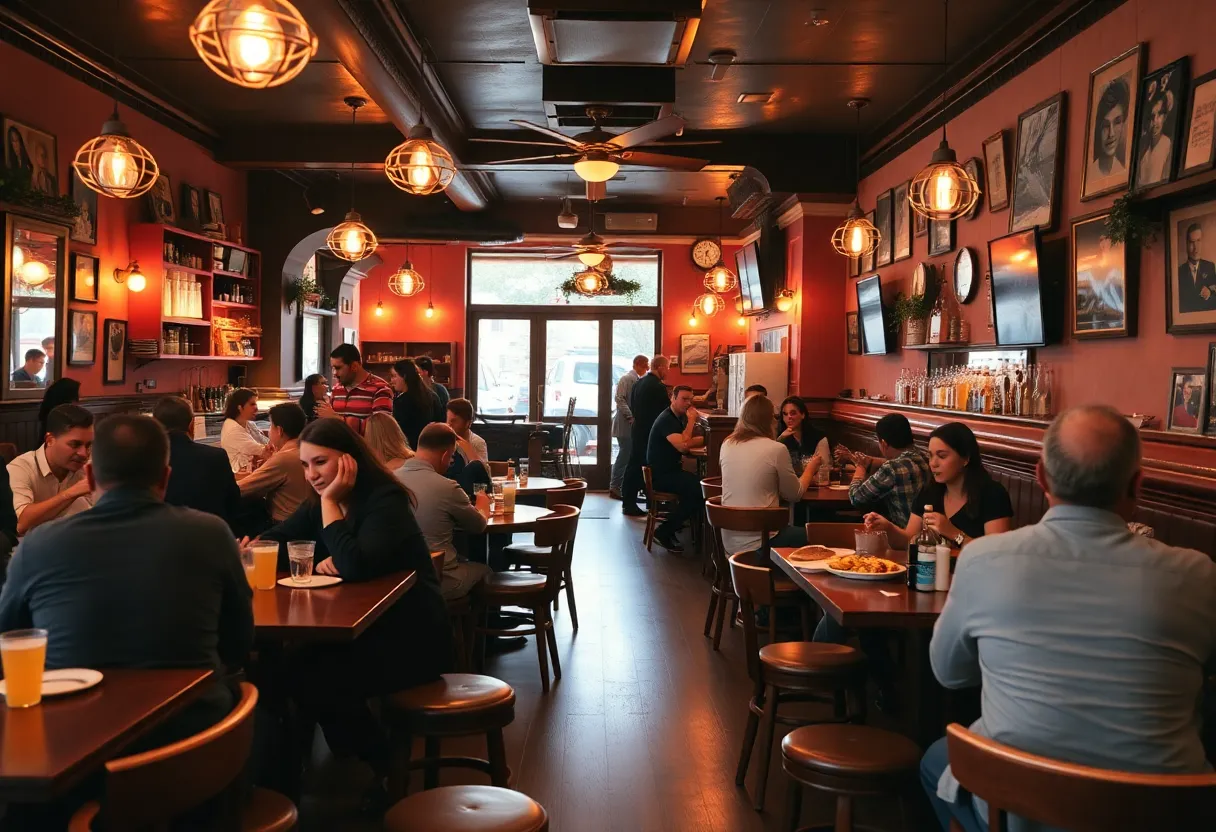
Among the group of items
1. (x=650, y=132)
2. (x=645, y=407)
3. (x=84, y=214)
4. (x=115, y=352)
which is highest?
(x=650, y=132)

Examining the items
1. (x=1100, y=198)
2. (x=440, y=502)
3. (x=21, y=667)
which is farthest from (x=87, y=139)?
(x=1100, y=198)

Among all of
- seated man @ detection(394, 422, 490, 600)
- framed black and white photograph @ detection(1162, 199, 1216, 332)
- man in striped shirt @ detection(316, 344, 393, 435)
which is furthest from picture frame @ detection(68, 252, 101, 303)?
framed black and white photograph @ detection(1162, 199, 1216, 332)

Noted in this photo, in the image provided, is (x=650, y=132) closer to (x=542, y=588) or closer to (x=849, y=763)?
(x=542, y=588)

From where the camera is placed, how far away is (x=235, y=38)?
10.9 feet

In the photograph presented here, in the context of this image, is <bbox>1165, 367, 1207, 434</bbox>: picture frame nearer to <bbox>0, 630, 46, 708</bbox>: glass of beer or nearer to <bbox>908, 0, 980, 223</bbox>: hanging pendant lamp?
<bbox>908, 0, 980, 223</bbox>: hanging pendant lamp

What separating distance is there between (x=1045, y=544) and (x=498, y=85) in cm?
686

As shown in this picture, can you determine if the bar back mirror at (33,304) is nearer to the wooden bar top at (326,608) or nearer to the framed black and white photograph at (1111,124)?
the wooden bar top at (326,608)

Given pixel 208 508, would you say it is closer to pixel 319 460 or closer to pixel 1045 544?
pixel 319 460

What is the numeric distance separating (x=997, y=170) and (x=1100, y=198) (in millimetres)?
1437

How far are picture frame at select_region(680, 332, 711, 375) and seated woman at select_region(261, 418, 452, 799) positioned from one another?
1164cm

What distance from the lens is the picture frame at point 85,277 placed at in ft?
24.1

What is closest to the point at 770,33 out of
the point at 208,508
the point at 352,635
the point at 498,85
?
the point at 498,85

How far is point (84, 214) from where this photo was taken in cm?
744

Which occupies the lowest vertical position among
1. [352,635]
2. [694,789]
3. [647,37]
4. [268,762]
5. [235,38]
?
[694,789]
